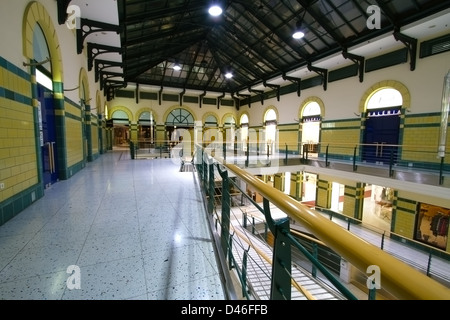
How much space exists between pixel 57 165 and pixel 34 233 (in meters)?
2.80

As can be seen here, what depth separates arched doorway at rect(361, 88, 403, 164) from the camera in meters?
7.67

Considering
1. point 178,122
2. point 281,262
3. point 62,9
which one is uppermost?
point 62,9

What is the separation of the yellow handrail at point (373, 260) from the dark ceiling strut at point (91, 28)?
22.7ft

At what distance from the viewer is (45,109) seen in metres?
4.02

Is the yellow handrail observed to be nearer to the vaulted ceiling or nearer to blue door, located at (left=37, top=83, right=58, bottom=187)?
blue door, located at (left=37, top=83, right=58, bottom=187)

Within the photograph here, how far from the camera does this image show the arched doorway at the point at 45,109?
3.68 meters

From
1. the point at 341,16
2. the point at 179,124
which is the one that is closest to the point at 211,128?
the point at 179,124

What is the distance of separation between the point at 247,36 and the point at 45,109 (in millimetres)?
9245

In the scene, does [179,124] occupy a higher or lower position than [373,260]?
higher

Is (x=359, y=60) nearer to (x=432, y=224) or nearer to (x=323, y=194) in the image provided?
(x=323, y=194)

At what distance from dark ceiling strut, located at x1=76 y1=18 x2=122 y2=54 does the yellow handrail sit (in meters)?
6.91

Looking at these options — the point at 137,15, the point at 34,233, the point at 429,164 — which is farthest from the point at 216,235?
the point at 429,164

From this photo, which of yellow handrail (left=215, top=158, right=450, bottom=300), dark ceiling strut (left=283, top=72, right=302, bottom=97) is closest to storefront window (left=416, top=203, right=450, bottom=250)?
dark ceiling strut (left=283, top=72, right=302, bottom=97)
